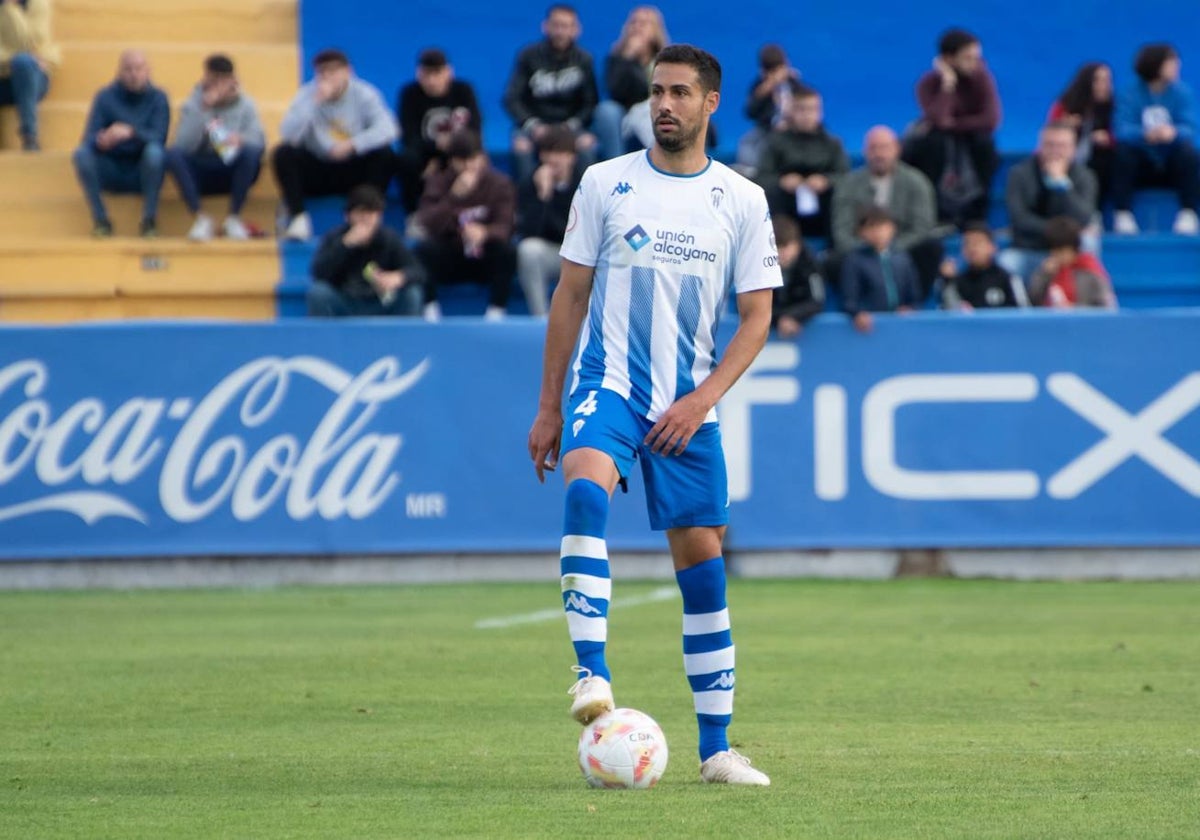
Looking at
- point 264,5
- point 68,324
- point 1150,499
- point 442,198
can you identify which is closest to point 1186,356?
point 1150,499

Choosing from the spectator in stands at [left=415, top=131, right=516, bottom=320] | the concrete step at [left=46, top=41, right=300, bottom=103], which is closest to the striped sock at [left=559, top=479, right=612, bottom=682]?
the spectator in stands at [left=415, top=131, right=516, bottom=320]

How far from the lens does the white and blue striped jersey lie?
242 inches

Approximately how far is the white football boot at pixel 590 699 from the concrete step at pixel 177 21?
51.7 feet

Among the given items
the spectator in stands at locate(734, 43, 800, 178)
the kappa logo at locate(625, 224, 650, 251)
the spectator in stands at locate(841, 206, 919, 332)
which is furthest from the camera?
the spectator in stands at locate(734, 43, 800, 178)

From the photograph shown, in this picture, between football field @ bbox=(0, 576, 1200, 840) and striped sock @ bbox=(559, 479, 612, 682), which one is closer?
football field @ bbox=(0, 576, 1200, 840)

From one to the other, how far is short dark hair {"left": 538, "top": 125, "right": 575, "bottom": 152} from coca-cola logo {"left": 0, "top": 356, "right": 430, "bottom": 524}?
10.1ft

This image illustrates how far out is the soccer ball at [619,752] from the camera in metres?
5.74

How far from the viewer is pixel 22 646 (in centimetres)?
1038

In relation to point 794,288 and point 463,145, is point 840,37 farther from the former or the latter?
point 794,288

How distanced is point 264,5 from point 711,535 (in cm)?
1567

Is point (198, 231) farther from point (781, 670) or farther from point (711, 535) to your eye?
point (711, 535)

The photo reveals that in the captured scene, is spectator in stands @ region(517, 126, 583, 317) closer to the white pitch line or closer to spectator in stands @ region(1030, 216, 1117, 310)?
the white pitch line

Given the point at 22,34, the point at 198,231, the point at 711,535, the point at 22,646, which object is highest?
the point at 22,34

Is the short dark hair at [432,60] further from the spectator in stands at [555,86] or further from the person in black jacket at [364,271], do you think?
the person in black jacket at [364,271]
